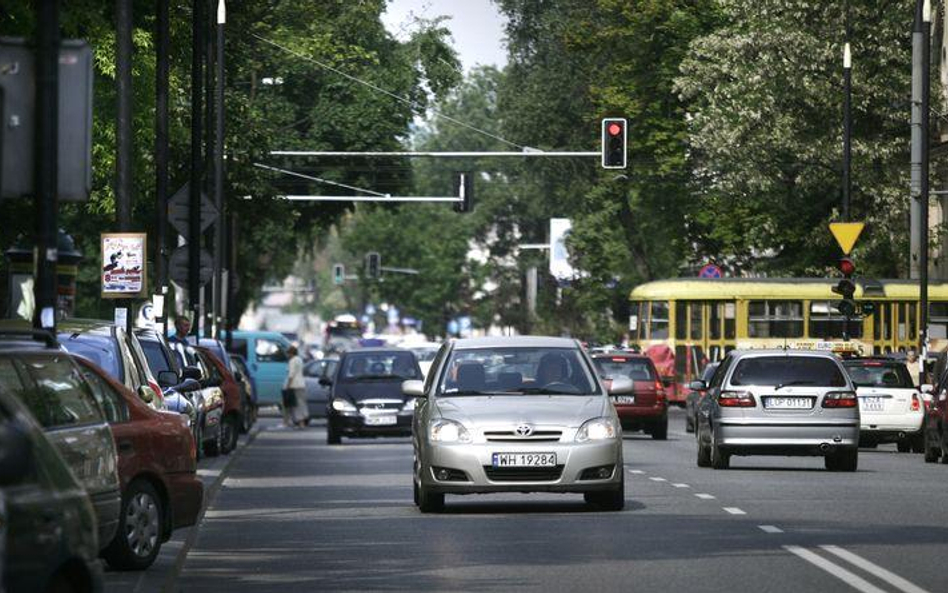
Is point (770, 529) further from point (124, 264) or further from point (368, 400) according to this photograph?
point (368, 400)

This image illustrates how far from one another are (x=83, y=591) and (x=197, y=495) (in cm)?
760

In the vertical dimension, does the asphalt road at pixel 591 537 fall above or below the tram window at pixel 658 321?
below

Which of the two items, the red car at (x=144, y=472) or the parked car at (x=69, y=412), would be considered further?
the red car at (x=144, y=472)

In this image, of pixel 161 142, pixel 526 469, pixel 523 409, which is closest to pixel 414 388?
pixel 523 409

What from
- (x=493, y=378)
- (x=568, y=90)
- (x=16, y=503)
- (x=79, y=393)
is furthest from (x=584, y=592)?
(x=568, y=90)

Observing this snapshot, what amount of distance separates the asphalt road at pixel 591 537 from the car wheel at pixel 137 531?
27cm

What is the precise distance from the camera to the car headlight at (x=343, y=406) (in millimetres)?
43344

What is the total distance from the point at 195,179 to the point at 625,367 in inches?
370

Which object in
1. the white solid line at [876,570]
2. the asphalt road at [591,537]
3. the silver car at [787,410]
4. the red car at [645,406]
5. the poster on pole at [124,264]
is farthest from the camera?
the red car at [645,406]

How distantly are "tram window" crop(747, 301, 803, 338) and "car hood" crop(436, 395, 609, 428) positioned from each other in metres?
36.6

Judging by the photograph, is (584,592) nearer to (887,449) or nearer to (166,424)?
(166,424)

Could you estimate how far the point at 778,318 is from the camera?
59.1 metres

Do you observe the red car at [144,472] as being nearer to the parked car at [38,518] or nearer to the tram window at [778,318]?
the parked car at [38,518]

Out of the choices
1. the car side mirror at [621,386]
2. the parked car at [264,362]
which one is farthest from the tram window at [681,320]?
the car side mirror at [621,386]
